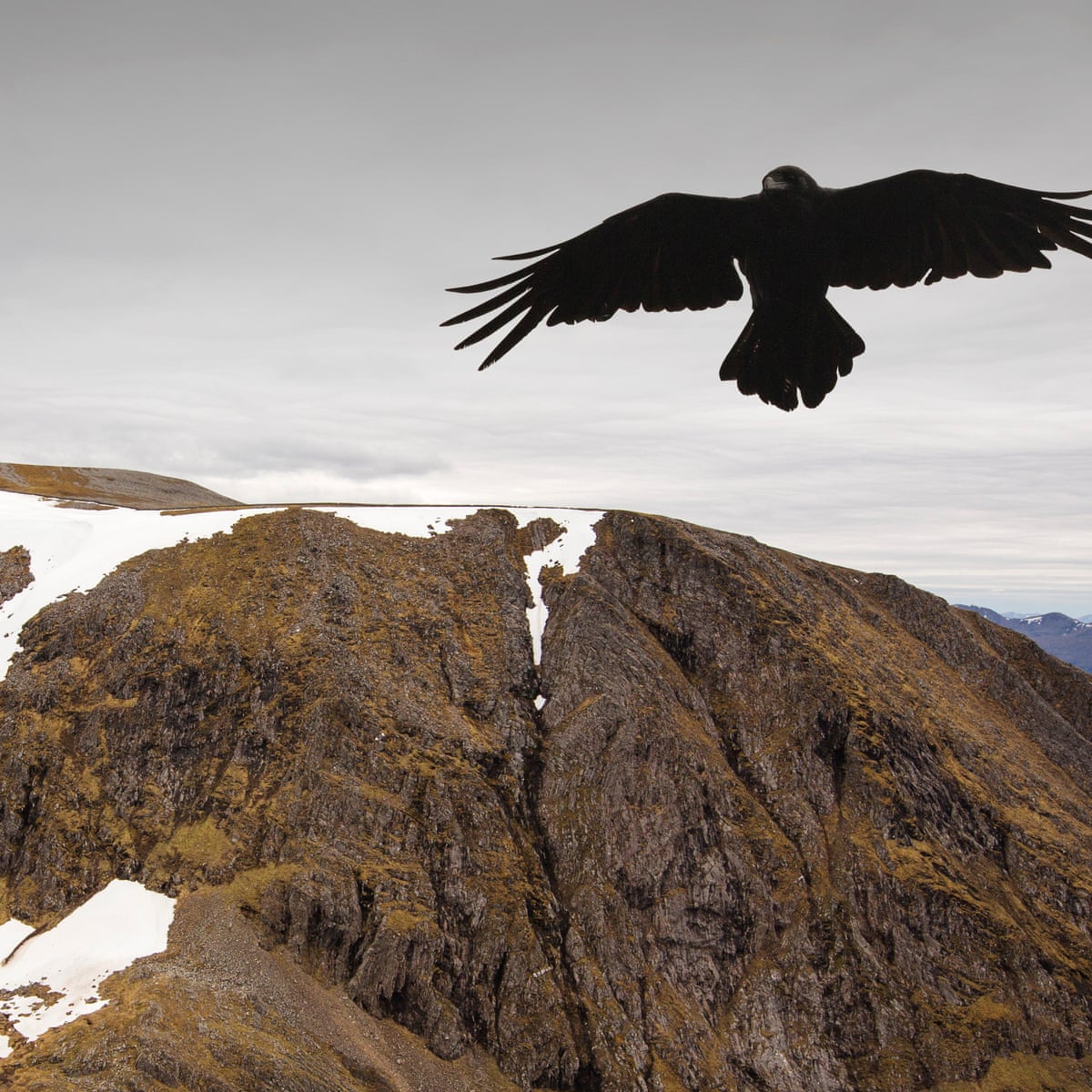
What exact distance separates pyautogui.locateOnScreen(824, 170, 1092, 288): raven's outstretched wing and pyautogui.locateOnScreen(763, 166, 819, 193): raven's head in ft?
1.14

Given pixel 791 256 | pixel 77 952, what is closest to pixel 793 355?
pixel 791 256

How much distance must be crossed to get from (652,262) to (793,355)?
54.4 inches

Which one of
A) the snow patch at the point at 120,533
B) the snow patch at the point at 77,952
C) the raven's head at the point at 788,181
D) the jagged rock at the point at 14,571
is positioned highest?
the raven's head at the point at 788,181

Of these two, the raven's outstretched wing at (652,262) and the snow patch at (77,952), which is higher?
the raven's outstretched wing at (652,262)

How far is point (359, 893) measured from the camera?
137ft

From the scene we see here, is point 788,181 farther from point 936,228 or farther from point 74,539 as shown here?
point 74,539

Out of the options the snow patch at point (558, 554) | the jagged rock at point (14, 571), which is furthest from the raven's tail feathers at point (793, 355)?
the jagged rock at point (14, 571)

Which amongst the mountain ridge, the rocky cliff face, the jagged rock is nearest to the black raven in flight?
the rocky cliff face

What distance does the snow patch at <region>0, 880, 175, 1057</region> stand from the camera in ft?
107

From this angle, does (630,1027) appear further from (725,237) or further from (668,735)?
(725,237)

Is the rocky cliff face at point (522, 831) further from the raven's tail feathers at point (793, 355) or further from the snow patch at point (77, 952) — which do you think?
the raven's tail feathers at point (793, 355)

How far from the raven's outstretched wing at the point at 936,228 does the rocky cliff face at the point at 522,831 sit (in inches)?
1408

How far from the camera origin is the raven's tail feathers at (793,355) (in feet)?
12.5

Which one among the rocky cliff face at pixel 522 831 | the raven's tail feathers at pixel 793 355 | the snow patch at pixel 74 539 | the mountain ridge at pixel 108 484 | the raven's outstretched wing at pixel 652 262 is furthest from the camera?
the mountain ridge at pixel 108 484
